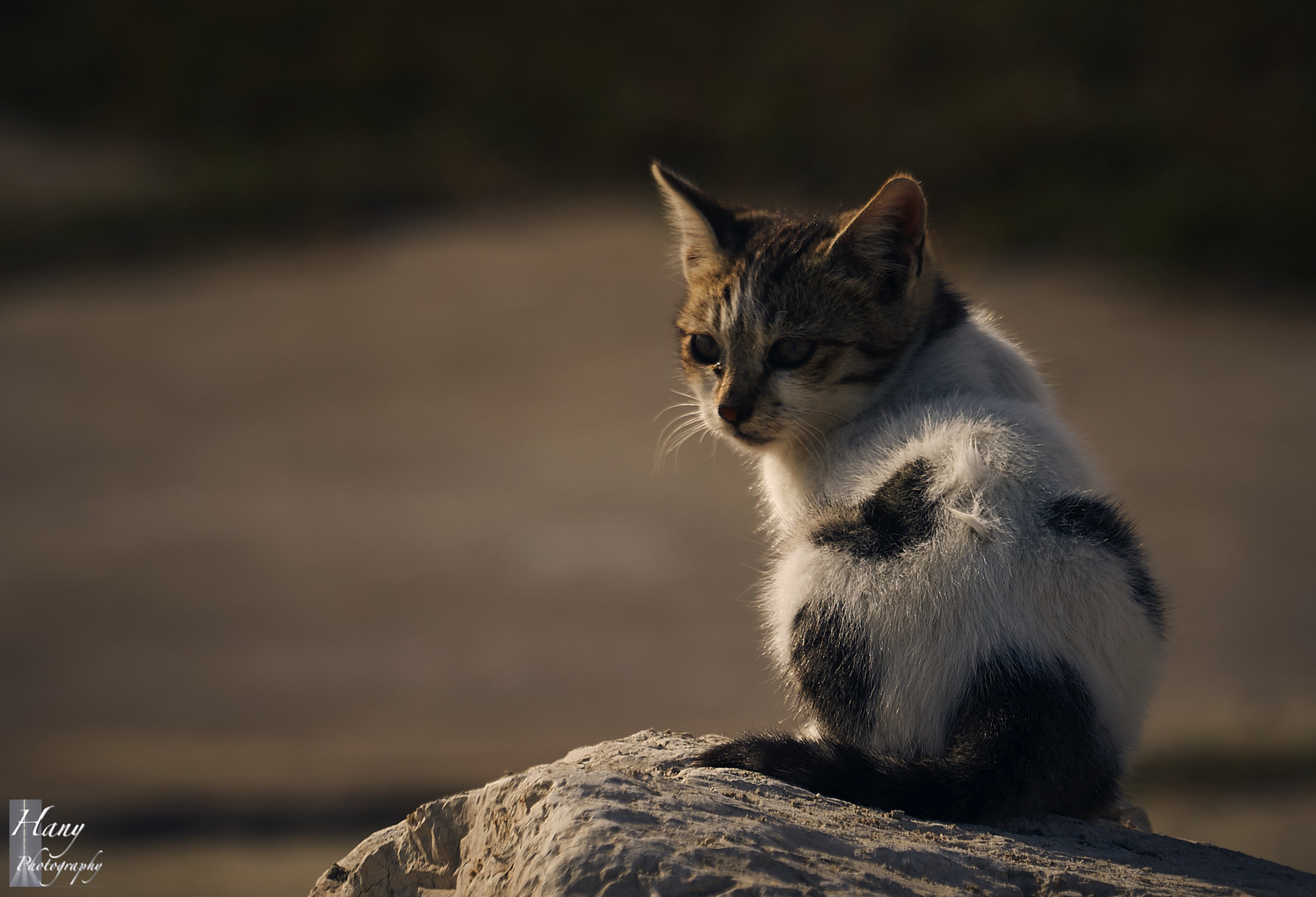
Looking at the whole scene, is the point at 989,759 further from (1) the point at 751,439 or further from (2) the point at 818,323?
(2) the point at 818,323

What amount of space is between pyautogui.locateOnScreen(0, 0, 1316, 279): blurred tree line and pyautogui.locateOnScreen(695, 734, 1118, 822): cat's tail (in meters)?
11.8

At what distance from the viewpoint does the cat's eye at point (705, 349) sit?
269cm

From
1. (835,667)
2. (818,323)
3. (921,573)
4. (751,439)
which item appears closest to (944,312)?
(818,323)

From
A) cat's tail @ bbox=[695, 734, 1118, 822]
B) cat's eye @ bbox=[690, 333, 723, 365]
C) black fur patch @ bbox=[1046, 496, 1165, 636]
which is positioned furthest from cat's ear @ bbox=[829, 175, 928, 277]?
cat's tail @ bbox=[695, 734, 1118, 822]

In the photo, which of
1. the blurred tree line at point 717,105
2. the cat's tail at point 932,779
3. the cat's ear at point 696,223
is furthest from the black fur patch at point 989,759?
the blurred tree line at point 717,105

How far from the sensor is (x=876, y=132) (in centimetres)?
1439

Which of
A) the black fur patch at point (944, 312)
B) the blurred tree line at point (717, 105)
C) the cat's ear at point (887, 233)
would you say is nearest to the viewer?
the cat's ear at point (887, 233)

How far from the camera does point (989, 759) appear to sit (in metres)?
2.11

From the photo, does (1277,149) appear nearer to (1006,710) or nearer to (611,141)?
(611,141)

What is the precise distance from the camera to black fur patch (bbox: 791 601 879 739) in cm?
218

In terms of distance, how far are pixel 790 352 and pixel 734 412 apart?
0.18 meters

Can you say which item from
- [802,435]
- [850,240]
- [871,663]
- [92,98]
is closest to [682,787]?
[871,663]

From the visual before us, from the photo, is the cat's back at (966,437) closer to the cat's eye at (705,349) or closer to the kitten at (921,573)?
the kitten at (921,573)

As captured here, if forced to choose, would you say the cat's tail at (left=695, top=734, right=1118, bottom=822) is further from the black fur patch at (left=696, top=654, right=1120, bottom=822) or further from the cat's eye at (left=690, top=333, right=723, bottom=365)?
the cat's eye at (left=690, top=333, right=723, bottom=365)
